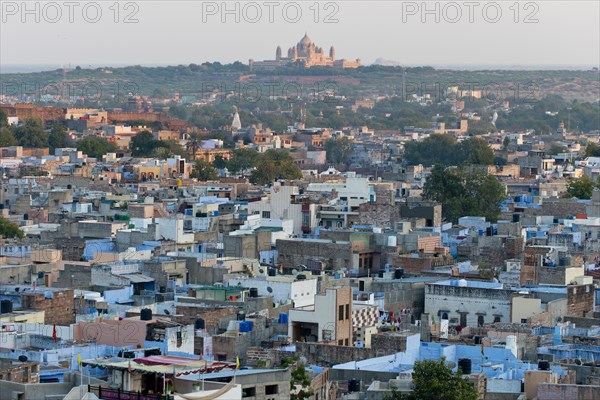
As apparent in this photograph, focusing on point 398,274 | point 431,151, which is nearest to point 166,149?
Result: point 431,151

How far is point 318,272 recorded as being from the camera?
107 ft

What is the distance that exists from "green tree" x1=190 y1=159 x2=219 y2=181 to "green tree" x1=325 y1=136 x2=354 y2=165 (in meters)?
21.6

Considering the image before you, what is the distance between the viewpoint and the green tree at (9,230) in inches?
1553

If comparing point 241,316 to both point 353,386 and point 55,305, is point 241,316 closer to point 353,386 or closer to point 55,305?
point 55,305

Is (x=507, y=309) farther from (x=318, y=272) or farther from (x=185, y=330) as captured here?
(x=185, y=330)

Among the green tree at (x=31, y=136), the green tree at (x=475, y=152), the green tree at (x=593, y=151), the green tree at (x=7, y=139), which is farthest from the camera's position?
the green tree at (x=31, y=136)

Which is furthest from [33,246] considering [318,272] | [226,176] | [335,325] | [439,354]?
[226,176]

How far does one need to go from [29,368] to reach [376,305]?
8.62 meters

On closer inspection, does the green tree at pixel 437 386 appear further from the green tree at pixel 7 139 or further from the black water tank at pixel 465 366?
the green tree at pixel 7 139

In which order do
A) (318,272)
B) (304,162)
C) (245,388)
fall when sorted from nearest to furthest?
(245,388) → (318,272) → (304,162)

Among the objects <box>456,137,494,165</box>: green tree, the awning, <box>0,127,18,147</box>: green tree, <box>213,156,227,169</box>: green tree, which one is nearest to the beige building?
the awning

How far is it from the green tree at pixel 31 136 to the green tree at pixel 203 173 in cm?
1867

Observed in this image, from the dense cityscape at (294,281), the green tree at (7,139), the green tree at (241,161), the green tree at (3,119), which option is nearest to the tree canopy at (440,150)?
the dense cityscape at (294,281)

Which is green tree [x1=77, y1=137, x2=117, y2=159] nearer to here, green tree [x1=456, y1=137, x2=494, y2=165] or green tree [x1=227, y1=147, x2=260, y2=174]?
green tree [x1=227, y1=147, x2=260, y2=174]
